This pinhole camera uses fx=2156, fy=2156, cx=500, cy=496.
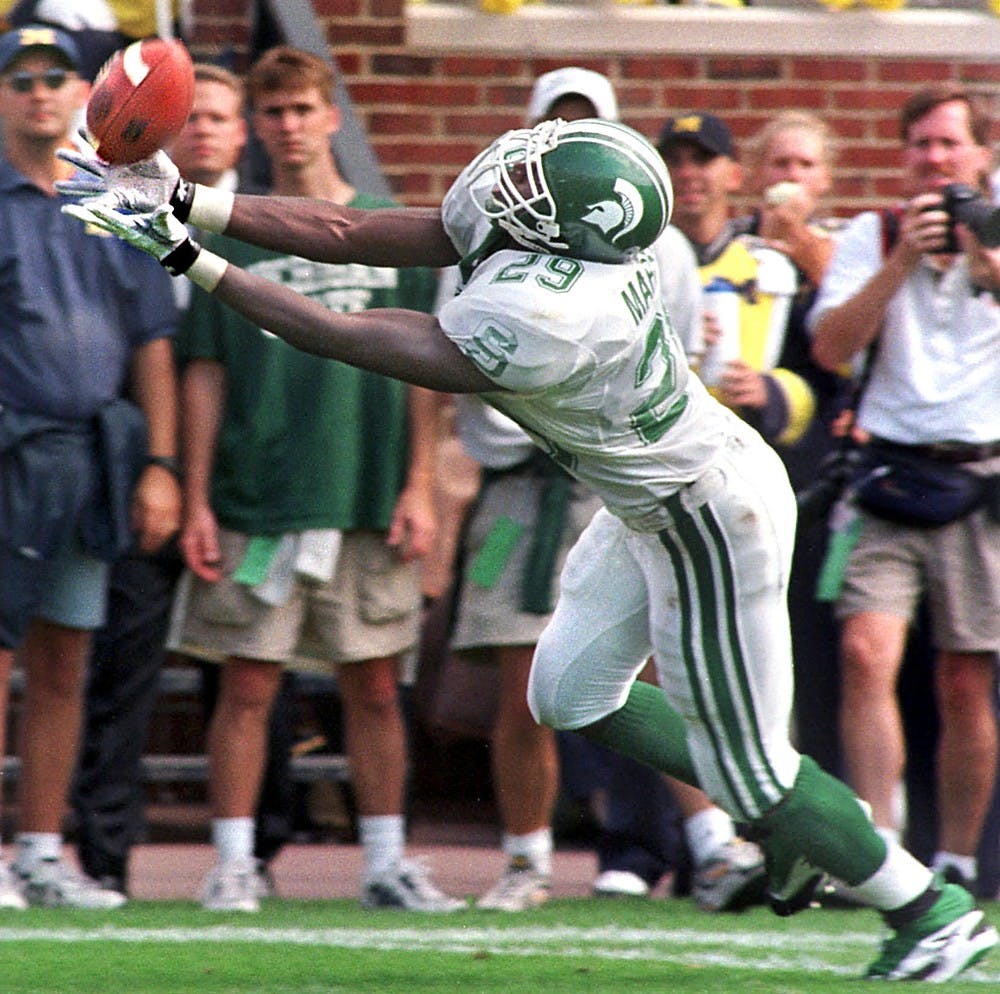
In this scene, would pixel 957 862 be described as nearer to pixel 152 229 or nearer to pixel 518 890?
pixel 518 890

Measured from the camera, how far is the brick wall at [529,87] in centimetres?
761

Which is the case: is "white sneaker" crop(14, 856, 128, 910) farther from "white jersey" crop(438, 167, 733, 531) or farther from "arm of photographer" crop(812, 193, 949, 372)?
"arm of photographer" crop(812, 193, 949, 372)

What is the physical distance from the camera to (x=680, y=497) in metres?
4.04

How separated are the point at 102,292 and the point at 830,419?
2.04 m

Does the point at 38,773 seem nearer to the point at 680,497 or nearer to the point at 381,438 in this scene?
the point at 381,438

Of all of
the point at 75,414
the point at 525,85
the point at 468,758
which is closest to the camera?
the point at 75,414

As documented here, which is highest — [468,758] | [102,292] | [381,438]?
[102,292]

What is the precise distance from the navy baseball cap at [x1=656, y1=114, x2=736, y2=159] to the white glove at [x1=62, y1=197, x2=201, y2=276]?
102 inches

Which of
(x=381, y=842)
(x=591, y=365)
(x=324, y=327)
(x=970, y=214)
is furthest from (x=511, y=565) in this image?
(x=324, y=327)

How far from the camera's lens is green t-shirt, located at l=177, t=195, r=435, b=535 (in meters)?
5.52

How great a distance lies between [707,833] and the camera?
18.0 feet

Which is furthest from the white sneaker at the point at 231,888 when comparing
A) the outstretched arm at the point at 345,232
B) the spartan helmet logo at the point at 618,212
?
the spartan helmet logo at the point at 618,212

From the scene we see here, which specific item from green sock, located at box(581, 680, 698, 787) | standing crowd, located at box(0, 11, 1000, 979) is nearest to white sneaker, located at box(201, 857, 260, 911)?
standing crowd, located at box(0, 11, 1000, 979)

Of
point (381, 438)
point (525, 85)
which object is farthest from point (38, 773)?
point (525, 85)
